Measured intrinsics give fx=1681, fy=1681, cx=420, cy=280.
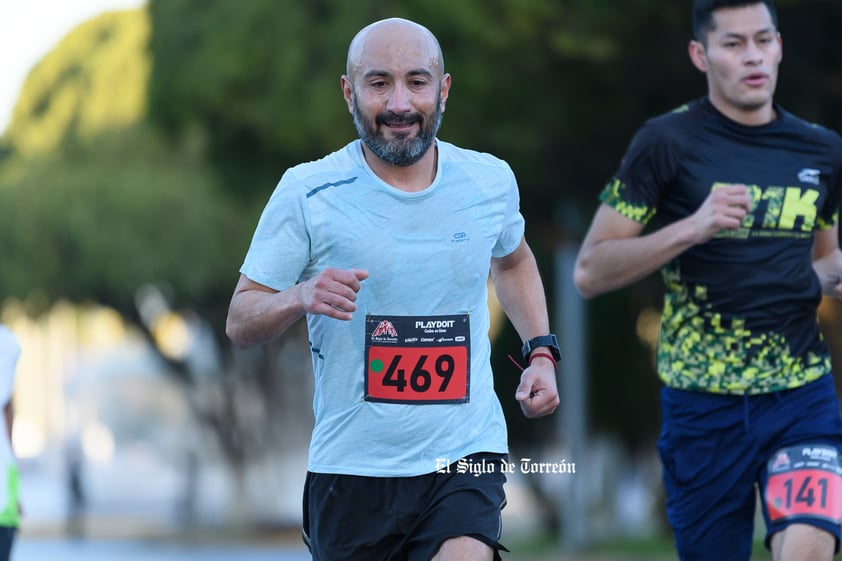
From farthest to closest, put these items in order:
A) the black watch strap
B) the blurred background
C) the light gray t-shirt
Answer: the blurred background → the black watch strap → the light gray t-shirt

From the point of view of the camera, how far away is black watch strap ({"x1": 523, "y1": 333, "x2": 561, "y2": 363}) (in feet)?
16.2

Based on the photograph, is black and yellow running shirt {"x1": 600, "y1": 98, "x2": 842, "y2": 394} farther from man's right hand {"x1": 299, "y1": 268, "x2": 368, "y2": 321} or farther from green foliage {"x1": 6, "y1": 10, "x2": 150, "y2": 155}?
green foliage {"x1": 6, "y1": 10, "x2": 150, "y2": 155}

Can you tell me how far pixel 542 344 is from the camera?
16.2 ft

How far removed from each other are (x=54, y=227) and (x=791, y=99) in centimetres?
1999

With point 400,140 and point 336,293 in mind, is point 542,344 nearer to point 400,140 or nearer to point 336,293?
point 400,140

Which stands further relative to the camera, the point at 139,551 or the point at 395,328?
the point at 139,551

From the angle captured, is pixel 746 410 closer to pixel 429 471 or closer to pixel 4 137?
pixel 429 471

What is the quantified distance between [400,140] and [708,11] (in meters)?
1.39

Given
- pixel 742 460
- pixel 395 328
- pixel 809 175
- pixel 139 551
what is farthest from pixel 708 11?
pixel 139 551

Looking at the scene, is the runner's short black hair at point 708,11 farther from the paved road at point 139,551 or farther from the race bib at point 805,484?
the paved road at point 139,551

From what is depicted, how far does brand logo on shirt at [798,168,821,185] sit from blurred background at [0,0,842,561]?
406 centimetres

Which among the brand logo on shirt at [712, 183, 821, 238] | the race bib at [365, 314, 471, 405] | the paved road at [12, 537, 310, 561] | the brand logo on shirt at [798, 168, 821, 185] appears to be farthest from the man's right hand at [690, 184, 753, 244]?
the paved road at [12, 537, 310, 561]

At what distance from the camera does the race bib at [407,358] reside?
4602 mm

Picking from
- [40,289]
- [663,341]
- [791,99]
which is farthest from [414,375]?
[40,289]
